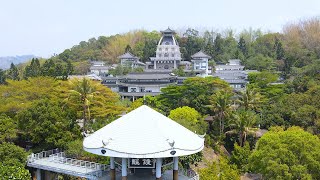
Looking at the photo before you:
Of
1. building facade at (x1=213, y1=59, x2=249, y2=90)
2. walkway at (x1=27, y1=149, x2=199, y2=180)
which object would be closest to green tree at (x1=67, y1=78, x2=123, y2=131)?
walkway at (x1=27, y1=149, x2=199, y2=180)

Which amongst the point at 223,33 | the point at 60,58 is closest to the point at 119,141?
the point at 60,58

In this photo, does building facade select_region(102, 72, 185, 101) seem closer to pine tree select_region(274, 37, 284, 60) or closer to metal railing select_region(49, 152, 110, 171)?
metal railing select_region(49, 152, 110, 171)

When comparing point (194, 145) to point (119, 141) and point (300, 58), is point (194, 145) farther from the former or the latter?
point (300, 58)

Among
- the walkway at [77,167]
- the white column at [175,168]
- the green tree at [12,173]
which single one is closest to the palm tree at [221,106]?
the walkway at [77,167]

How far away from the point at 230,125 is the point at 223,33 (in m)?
70.1

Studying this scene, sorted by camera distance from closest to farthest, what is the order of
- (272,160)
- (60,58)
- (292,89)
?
(272,160) < (292,89) < (60,58)

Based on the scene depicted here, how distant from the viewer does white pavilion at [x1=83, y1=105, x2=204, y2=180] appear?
724 inches

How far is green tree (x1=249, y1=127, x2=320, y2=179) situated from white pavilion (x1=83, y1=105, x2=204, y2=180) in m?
5.72

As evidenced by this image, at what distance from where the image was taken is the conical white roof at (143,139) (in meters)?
18.4

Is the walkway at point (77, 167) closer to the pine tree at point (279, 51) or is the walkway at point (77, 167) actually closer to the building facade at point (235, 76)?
the building facade at point (235, 76)

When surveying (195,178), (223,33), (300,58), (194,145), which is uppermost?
(223,33)

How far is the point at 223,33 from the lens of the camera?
10169 centimetres

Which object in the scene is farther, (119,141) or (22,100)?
(22,100)

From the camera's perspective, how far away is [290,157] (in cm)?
2350
